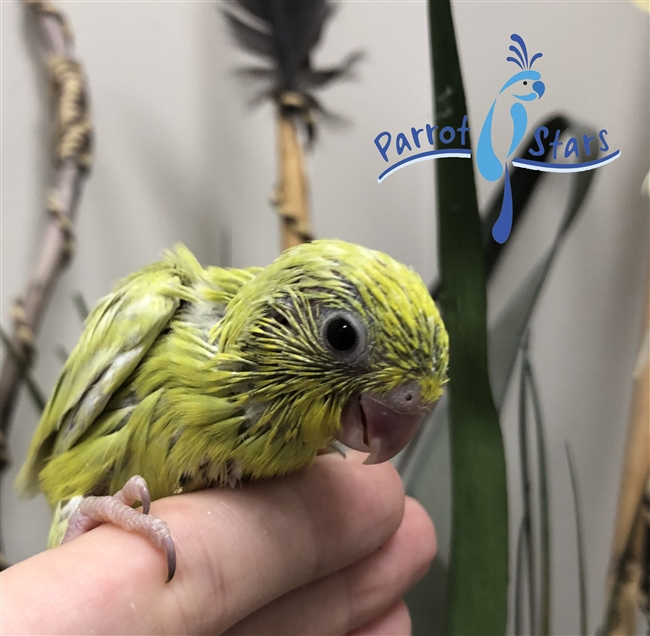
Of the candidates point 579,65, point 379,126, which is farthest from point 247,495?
point 579,65

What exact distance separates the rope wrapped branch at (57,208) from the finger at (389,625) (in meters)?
0.80

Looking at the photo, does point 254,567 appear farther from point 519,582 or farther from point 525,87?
point 525,87

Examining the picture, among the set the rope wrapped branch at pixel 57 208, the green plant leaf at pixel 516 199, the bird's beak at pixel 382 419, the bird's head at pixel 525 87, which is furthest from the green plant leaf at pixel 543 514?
the rope wrapped branch at pixel 57 208

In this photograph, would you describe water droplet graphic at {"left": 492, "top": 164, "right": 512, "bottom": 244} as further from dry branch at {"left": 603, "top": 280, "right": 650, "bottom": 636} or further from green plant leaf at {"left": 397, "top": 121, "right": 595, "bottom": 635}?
dry branch at {"left": 603, "top": 280, "right": 650, "bottom": 636}

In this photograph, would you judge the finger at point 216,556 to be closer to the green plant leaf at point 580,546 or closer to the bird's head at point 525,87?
the green plant leaf at point 580,546

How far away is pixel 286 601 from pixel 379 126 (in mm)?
848

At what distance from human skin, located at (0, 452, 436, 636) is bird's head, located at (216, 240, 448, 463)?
6.7 inches

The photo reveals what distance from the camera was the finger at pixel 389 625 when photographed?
0.80 meters

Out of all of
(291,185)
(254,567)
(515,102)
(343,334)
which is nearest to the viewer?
(343,334)

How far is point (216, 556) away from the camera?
0.56 m

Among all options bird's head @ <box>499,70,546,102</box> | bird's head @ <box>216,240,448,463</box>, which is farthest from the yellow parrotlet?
bird's head @ <box>499,70,546,102</box>

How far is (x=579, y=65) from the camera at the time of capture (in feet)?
2.94

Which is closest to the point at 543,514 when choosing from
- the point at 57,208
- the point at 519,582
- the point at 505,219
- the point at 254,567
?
the point at 519,582

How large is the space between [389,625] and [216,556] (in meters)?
0.43
